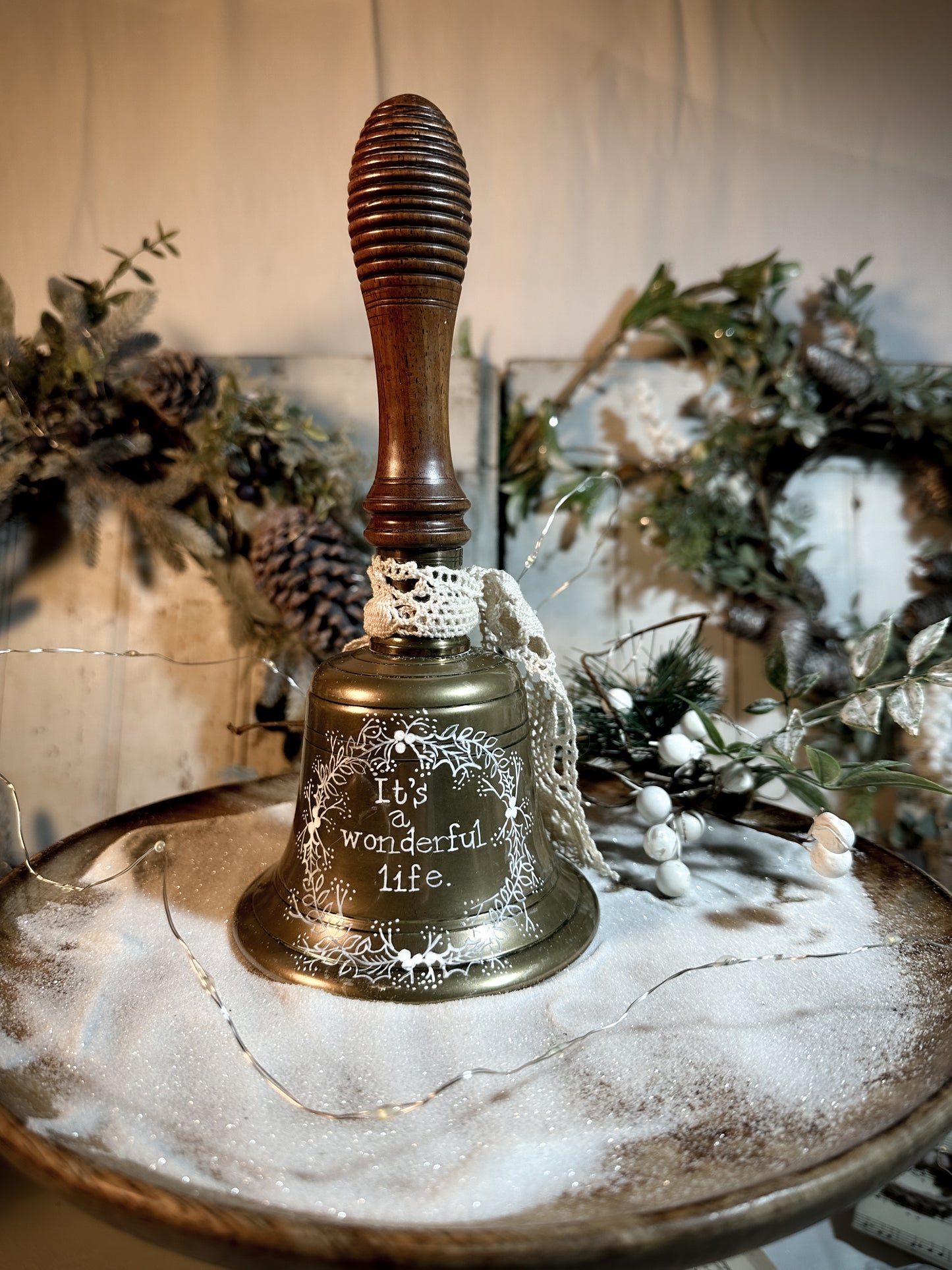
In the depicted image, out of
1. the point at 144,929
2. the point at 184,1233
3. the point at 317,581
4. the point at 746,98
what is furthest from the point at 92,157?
the point at 184,1233

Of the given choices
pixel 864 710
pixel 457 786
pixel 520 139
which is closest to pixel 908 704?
pixel 864 710

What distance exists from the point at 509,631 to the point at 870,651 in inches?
9.2

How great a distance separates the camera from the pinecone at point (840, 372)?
78 cm

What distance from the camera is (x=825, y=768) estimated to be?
51cm

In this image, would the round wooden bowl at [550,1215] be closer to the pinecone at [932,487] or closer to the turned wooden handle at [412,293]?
the turned wooden handle at [412,293]

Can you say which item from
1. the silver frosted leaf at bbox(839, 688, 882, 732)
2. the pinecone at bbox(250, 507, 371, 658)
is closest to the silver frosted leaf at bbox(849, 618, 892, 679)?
the silver frosted leaf at bbox(839, 688, 882, 732)

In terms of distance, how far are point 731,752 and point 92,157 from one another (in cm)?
84

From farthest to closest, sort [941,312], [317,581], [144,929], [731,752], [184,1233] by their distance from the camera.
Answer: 1. [941,312]
2. [317,581]
3. [731,752]
4. [144,929]
5. [184,1233]

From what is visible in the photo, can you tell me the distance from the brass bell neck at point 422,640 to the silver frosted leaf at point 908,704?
0.27 m

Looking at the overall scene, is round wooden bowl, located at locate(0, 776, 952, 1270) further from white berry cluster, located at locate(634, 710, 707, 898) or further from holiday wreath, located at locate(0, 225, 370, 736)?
holiday wreath, located at locate(0, 225, 370, 736)

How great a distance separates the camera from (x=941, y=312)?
0.84 meters

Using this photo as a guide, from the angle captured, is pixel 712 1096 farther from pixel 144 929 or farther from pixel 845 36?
pixel 845 36

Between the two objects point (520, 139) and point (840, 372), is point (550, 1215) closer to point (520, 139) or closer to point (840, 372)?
point (840, 372)

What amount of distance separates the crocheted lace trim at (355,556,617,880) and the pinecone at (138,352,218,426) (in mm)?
425
